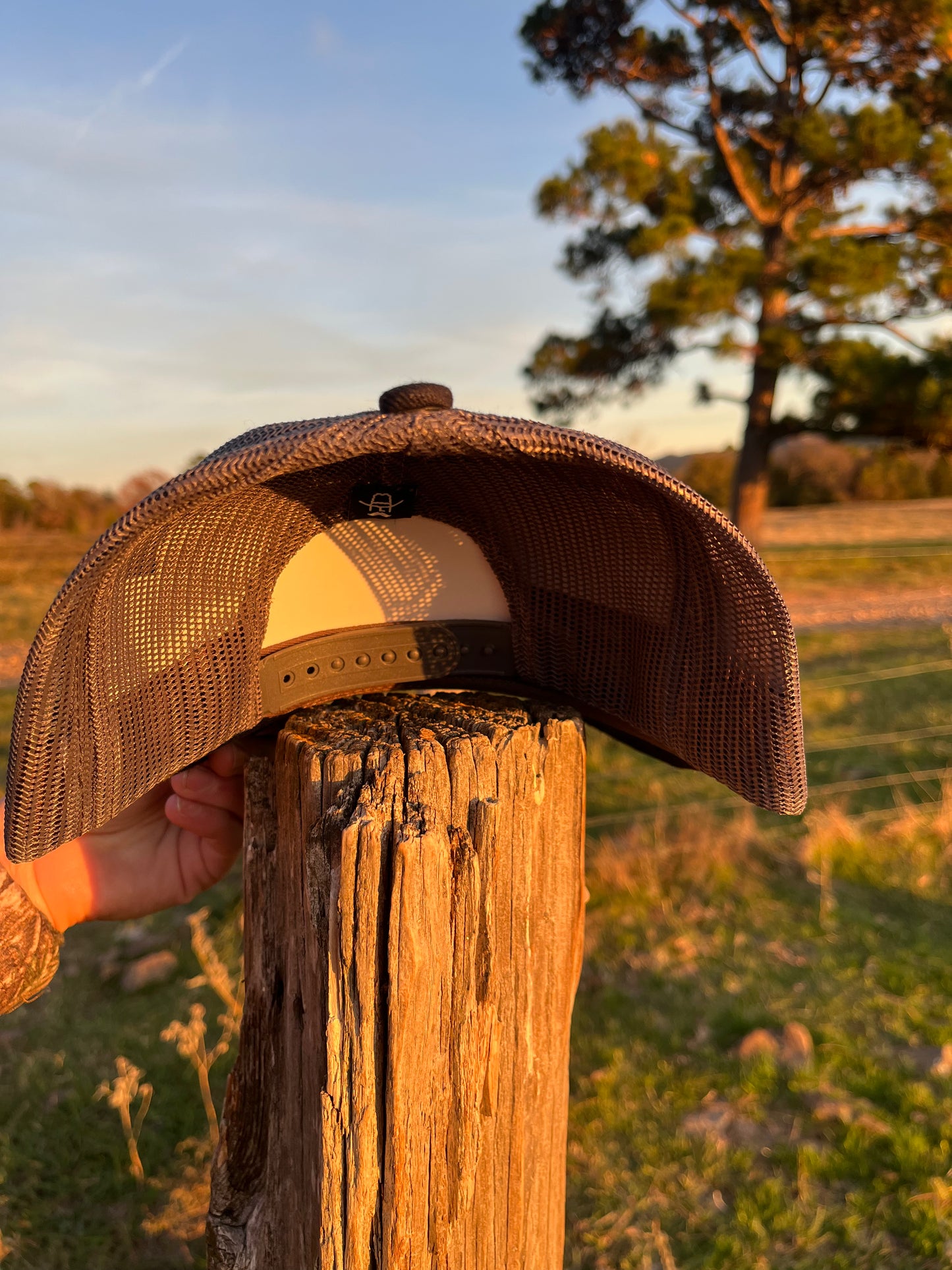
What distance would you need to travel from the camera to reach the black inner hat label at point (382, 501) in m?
1.11

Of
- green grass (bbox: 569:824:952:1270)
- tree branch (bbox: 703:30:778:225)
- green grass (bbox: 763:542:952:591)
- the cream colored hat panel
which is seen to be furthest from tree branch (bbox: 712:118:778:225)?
the cream colored hat panel

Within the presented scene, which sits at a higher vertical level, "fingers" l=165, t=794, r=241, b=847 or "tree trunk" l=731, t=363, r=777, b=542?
"tree trunk" l=731, t=363, r=777, b=542

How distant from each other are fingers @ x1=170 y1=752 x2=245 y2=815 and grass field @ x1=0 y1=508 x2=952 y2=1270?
50.5 inches

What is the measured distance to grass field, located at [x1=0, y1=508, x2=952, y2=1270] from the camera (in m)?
1.93

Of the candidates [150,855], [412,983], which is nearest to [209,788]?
[150,855]

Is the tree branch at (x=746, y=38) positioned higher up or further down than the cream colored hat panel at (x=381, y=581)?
higher up

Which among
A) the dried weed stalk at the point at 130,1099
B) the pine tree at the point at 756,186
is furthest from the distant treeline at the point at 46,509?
the dried weed stalk at the point at 130,1099

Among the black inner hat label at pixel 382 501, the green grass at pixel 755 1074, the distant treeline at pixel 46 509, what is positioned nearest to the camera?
the black inner hat label at pixel 382 501

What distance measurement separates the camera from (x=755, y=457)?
1280cm

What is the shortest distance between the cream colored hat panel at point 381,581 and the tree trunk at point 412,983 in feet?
0.45

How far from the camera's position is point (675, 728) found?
1168 mm

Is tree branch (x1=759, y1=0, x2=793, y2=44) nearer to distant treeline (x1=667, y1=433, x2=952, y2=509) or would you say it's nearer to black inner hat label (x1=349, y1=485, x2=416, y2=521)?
black inner hat label (x1=349, y1=485, x2=416, y2=521)

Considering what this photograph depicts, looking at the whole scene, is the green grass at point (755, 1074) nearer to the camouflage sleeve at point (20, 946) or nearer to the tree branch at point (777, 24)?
the camouflage sleeve at point (20, 946)

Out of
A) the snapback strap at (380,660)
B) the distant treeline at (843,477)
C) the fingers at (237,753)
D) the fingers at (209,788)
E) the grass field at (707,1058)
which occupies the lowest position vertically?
the grass field at (707,1058)
